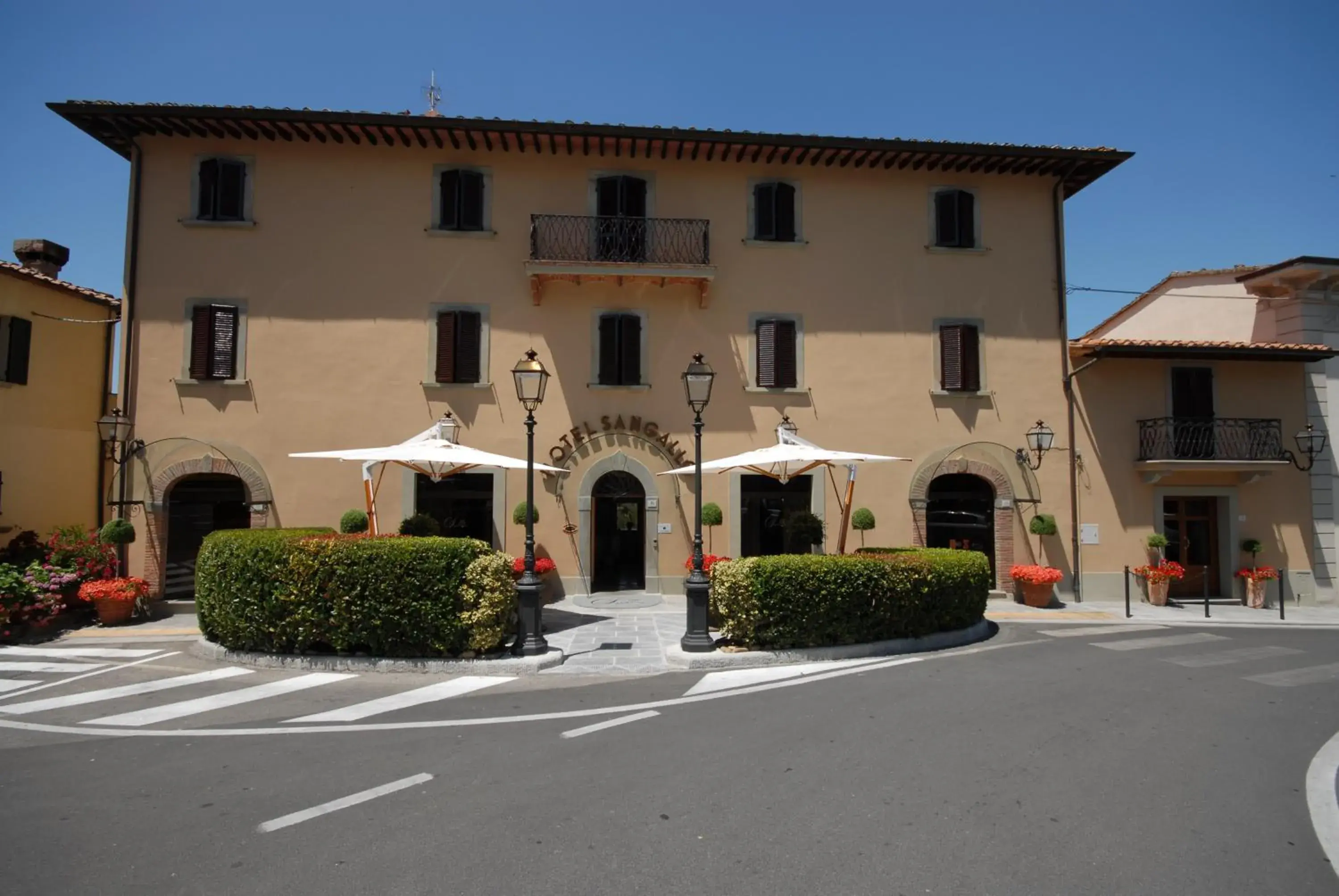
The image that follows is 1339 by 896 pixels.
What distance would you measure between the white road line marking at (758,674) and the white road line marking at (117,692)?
524 cm

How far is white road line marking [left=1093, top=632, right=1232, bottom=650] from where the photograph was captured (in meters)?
10.8

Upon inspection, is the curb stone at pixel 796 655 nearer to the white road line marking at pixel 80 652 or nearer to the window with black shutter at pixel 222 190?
the white road line marking at pixel 80 652

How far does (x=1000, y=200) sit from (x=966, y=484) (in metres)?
6.03

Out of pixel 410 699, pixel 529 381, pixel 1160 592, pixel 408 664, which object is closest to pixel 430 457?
pixel 529 381

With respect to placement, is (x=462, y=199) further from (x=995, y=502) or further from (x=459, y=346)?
(x=995, y=502)

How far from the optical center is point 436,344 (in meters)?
15.2

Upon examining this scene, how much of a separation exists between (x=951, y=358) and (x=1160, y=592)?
619cm

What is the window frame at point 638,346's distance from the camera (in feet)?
50.8

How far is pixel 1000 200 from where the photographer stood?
16609 mm

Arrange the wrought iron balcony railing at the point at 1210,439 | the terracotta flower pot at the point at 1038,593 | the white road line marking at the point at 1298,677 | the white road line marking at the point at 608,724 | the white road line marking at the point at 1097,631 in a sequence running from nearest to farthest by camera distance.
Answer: the white road line marking at the point at 608,724
the white road line marking at the point at 1298,677
the white road line marking at the point at 1097,631
the terracotta flower pot at the point at 1038,593
the wrought iron balcony railing at the point at 1210,439

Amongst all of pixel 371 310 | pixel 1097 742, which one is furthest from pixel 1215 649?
pixel 371 310

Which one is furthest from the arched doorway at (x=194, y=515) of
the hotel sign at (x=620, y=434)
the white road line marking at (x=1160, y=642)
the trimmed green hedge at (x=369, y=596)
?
the white road line marking at (x=1160, y=642)

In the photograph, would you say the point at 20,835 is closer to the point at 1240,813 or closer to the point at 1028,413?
the point at 1240,813

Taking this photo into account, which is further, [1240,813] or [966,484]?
[966,484]
